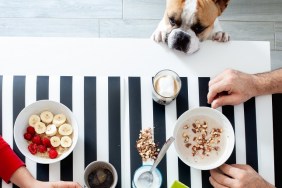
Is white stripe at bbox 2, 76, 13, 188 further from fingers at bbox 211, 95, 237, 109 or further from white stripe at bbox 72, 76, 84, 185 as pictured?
fingers at bbox 211, 95, 237, 109

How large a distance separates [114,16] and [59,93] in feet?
3.12

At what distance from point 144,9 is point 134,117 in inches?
40.3

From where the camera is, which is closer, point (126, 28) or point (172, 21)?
point (172, 21)

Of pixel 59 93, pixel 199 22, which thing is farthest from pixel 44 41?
pixel 199 22

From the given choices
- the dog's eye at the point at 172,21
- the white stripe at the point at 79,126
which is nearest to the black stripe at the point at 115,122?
the white stripe at the point at 79,126

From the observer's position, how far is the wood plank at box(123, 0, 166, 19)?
2391mm

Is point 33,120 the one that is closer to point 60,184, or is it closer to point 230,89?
point 60,184

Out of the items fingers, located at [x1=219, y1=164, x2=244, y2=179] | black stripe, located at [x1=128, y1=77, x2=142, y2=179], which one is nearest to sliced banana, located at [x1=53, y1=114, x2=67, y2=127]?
black stripe, located at [x1=128, y1=77, x2=142, y2=179]

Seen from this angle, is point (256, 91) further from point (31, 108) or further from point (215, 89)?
point (31, 108)

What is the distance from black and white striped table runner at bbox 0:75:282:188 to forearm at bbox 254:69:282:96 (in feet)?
0.12

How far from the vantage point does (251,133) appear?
5.16 feet

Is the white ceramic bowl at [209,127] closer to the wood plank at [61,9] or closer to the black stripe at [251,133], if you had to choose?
the black stripe at [251,133]

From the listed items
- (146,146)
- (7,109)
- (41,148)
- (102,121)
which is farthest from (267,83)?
(7,109)

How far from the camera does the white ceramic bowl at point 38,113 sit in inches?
56.2
